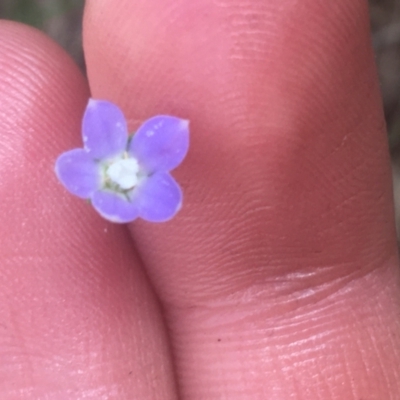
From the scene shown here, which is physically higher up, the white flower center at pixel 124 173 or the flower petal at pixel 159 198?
the white flower center at pixel 124 173

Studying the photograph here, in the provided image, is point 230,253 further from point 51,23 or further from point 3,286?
point 51,23

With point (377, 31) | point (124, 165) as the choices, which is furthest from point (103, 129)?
point (377, 31)

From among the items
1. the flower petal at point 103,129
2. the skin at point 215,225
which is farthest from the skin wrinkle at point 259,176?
the flower petal at point 103,129

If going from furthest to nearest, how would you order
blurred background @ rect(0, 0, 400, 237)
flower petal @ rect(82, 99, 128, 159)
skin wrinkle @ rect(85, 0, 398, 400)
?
blurred background @ rect(0, 0, 400, 237) → skin wrinkle @ rect(85, 0, 398, 400) → flower petal @ rect(82, 99, 128, 159)

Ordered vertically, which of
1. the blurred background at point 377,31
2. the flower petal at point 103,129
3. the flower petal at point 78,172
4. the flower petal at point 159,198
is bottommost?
the flower petal at point 159,198

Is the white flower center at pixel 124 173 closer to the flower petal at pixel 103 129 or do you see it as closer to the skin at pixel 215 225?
the flower petal at pixel 103 129

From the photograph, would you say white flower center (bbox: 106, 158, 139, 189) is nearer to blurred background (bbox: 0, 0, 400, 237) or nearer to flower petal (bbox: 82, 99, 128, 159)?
flower petal (bbox: 82, 99, 128, 159)

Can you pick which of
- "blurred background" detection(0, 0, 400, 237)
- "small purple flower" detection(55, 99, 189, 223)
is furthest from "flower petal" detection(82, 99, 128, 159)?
"blurred background" detection(0, 0, 400, 237)
